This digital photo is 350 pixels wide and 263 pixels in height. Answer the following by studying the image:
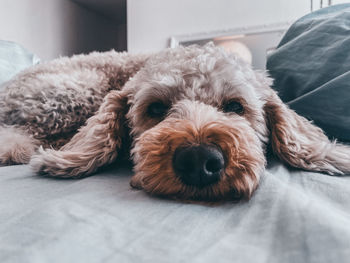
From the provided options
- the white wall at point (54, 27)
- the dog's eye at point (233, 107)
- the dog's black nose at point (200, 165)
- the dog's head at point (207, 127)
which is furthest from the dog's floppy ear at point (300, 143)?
the white wall at point (54, 27)

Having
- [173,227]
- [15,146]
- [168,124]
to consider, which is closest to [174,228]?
[173,227]

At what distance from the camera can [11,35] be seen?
457cm

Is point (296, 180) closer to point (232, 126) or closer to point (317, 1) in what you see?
point (232, 126)

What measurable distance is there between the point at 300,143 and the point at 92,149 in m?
0.68

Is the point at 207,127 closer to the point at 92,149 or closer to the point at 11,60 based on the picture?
the point at 92,149

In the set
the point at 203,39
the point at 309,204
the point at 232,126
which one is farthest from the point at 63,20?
the point at 309,204

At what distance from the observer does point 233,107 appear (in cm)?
116

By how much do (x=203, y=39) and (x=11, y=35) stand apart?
9.06 feet

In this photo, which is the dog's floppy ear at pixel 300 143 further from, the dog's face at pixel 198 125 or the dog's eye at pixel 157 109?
the dog's eye at pixel 157 109

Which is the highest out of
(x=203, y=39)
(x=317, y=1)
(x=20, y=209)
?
(x=317, y=1)

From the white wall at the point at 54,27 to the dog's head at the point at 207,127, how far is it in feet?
13.5

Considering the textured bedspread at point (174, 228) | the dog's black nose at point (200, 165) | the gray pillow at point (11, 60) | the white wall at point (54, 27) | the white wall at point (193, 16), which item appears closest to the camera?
the textured bedspread at point (174, 228)

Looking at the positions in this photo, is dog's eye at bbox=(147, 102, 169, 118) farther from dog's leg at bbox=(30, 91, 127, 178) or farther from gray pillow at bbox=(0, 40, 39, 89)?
gray pillow at bbox=(0, 40, 39, 89)

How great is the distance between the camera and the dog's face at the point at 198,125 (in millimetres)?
739
